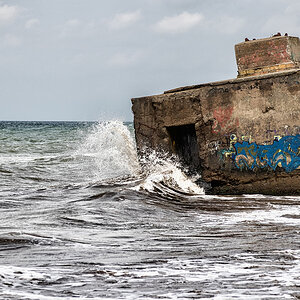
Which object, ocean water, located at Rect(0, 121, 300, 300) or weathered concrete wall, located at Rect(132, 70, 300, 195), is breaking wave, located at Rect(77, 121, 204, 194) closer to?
ocean water, located at Rect(0, 121, 300, 300)

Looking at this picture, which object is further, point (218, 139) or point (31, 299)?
point (218, 139)

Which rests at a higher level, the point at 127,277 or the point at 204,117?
the point at 204,117

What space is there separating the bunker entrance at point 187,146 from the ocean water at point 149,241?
A: 24cm

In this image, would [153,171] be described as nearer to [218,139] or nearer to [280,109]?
[218,139]

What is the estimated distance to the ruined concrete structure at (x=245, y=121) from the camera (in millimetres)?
7574

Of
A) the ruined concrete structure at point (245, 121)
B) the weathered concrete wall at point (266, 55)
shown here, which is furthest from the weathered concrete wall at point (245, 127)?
the weathered concrete wall at point (266, 55)

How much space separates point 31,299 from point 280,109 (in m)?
5.19

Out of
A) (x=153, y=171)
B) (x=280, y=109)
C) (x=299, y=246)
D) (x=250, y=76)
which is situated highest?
(x=250, y=76)

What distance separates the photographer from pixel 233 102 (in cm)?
783

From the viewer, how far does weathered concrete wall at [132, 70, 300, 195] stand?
756cm

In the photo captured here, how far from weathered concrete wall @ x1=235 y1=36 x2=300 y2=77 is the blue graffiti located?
1.14 m

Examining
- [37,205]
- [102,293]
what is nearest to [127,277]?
[102,293]

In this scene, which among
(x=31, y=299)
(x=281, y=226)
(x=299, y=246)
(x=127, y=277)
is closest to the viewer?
(x=31, y=299)

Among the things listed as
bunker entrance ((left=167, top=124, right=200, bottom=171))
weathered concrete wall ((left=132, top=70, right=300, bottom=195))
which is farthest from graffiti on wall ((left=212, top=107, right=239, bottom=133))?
bunker entrance ((left=167, top=124, right=200, bottom=171))
